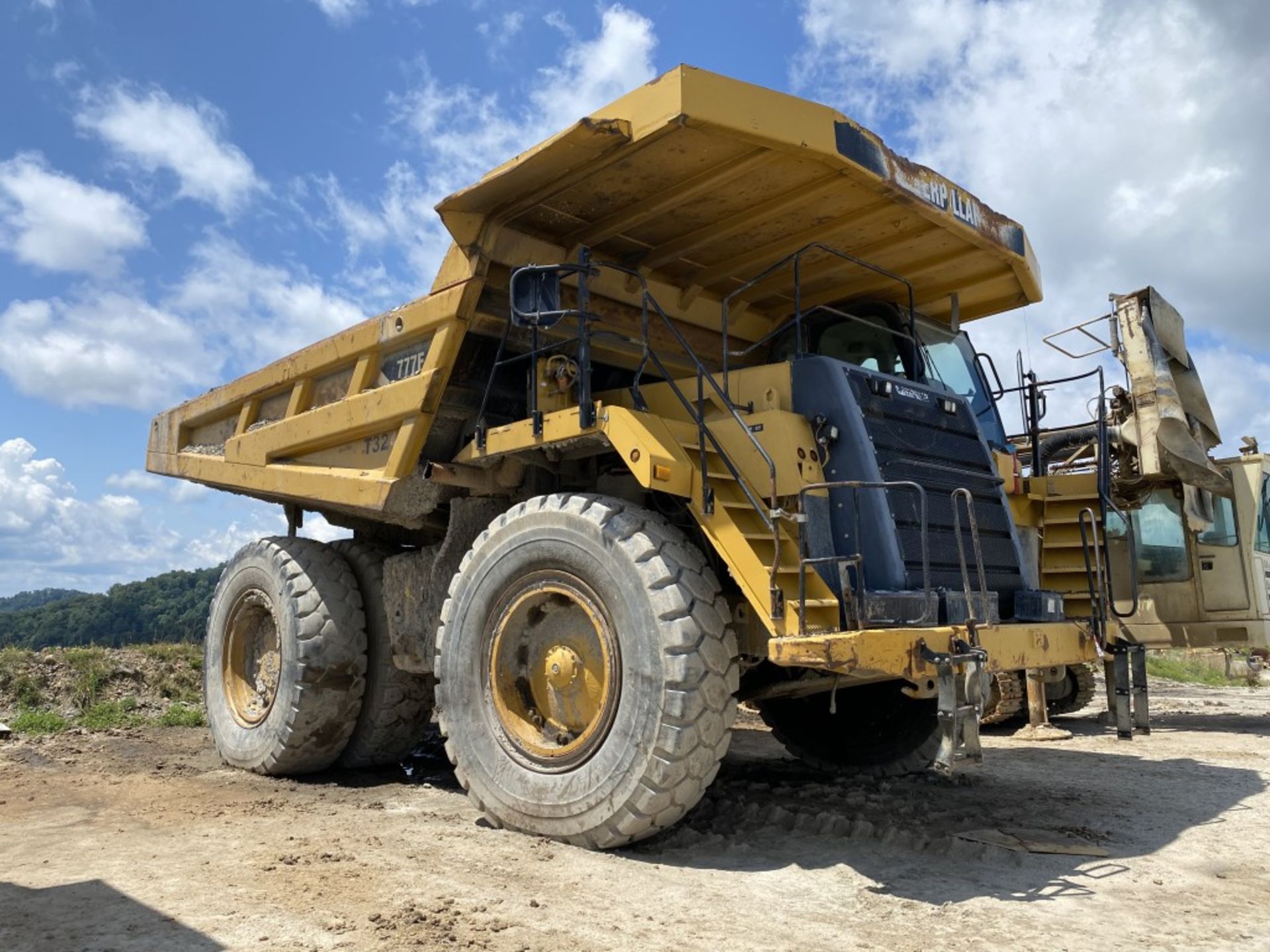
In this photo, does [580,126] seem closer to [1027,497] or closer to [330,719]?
[1027,497]

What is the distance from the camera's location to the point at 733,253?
20.6ft

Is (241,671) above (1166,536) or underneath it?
underneath

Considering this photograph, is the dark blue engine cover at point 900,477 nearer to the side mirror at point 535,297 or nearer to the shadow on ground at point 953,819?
the shadow on ground at point 953,819

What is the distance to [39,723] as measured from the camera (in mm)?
9047

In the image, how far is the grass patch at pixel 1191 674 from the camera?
1953cm

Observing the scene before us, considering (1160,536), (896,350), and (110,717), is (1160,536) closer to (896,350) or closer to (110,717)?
(896,350)

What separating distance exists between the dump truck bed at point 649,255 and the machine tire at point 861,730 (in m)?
2.51

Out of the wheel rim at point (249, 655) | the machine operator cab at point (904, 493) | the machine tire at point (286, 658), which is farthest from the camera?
the wheel rim at point (249, 655)

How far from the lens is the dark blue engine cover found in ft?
16.2

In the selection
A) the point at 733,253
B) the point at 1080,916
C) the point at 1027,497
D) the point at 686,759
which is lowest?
the point at 1080,916

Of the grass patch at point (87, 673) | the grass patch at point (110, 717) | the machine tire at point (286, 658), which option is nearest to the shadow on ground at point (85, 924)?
the machine tire at point (286, 658)

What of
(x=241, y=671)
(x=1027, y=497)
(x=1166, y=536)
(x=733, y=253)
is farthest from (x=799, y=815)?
(x=1166, y=536)

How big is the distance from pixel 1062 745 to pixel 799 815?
4.67m

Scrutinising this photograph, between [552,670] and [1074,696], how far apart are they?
301 inches
